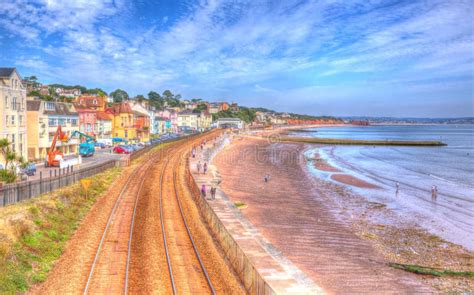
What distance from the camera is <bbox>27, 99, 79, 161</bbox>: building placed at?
48.1 m

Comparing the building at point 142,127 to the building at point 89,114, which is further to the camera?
the building at point 142,127

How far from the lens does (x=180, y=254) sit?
17.3 metres

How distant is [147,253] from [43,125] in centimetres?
3910

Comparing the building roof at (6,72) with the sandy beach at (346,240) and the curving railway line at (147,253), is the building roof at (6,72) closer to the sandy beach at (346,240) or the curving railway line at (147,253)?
the curving railway line at (147,253)

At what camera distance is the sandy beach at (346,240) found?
59.0 ft

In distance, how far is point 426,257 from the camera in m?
21.5

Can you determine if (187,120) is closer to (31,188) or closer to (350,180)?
(350,180)

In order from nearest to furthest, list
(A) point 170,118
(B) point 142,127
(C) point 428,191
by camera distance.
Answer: (C) point 428,191 → (B) point 142,127 → (A) point 170,118

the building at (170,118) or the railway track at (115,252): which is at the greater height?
the building at (170,118)

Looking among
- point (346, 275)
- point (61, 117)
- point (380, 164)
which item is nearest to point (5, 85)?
point (61, 117)

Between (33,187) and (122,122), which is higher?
(122,122)

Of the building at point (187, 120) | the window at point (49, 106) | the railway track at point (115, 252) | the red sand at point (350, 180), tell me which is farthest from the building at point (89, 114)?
the building at point (187, 120)

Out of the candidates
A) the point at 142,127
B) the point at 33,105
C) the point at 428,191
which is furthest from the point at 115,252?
the point at 142,127

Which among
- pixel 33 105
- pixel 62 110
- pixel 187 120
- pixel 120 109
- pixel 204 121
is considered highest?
pixel 204 121
